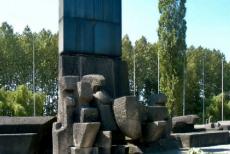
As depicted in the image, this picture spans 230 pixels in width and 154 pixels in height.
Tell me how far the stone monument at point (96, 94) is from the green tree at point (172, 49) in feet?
75.9

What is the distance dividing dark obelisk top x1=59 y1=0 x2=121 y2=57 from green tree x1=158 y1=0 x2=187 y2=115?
23077 mm

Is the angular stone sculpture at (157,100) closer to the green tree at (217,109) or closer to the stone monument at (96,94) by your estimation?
the stone monument at (96,94)

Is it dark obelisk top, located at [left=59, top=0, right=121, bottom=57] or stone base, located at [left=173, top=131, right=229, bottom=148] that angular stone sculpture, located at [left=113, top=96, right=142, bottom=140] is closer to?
dark obelisk top, located at [left=59, top=0, right=121, bottom=57]

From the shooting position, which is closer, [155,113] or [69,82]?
[69,82]

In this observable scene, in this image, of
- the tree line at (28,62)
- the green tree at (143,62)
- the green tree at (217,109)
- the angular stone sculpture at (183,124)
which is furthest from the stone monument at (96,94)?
the green tree at (217,109)

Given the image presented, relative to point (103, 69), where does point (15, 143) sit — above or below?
below

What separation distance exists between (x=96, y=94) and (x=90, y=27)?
1.75 meters

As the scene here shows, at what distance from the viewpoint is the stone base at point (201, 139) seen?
9.22 m

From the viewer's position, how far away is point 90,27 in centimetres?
881

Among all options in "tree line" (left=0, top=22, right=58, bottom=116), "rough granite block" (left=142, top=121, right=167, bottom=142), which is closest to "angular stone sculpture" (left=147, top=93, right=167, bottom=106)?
"rough granite block" (left=142, top=121, right=167, bottom=142)

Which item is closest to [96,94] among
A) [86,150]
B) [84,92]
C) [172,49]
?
[84,92]

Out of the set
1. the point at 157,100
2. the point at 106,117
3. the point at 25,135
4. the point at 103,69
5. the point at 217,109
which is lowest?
the point at 217,109

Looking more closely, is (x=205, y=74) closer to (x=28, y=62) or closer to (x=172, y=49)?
(x=172, y=49)

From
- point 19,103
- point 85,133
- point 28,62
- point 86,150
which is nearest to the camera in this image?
point 85,133
